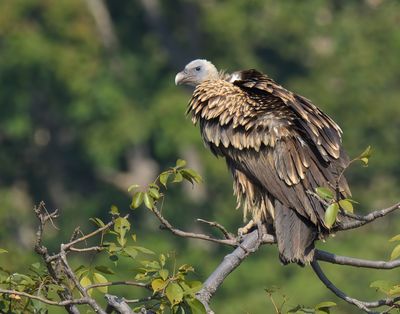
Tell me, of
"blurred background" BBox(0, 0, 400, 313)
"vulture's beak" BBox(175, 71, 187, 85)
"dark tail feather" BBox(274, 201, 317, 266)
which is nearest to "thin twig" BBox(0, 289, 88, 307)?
"dark tail feather" BBox(274, 201, 317, 266)

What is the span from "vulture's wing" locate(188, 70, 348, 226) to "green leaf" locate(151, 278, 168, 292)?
5.04ft

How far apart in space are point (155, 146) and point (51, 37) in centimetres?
287

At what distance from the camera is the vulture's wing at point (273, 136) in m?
8.01

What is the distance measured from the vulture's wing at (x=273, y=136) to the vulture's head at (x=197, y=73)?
0.79 metres

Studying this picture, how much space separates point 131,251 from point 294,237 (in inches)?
57.8

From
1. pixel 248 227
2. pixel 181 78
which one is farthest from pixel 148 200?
pixel 181 78

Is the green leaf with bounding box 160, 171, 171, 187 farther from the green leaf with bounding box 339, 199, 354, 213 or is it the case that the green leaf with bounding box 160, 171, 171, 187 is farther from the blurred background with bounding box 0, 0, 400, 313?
the blurred background with bounding box 0, 0, 400, 313

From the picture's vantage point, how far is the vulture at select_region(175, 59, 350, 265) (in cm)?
787

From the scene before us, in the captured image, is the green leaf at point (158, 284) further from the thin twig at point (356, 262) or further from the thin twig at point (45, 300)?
the thin twig at point (356, 262)

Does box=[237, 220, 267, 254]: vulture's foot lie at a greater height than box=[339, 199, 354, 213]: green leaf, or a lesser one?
lesser

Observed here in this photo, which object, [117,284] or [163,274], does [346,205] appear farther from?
[117,284]

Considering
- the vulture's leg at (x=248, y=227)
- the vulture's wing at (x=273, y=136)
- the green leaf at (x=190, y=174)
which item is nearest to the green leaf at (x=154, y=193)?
the green leaf at (x=190, y=174)

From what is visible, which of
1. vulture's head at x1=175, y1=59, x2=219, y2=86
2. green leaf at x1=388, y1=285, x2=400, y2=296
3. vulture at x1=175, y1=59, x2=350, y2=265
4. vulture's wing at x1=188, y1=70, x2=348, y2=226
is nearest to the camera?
green leaf at x1=388, y1=285, x2=400, y2=296

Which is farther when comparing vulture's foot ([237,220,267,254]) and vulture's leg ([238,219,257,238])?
vulture's leg ([238,219,257,238])
